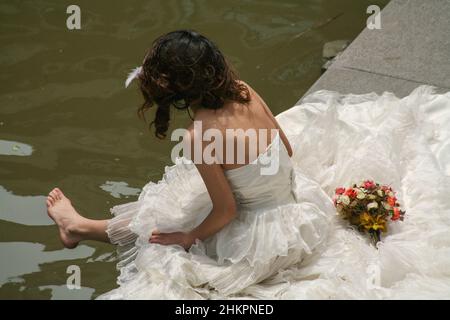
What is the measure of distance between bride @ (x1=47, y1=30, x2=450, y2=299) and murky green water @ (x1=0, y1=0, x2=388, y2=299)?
0.44 m

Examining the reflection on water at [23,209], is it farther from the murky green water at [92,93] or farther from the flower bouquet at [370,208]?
the flower bouquet at [370,208]

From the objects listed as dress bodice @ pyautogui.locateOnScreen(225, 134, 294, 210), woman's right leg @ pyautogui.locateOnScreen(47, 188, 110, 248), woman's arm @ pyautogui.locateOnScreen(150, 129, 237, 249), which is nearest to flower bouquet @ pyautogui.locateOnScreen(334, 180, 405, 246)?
dress bodice @ pyautogui.locateOnScreen(225, 134, 294, 210)

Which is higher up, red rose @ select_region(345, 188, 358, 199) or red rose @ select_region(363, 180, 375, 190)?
red rose @ select_region(363, 180, 375, 190)

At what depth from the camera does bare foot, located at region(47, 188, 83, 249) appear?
3.32 m

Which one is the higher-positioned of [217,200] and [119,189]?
[119,189]

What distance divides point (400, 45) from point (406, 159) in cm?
133

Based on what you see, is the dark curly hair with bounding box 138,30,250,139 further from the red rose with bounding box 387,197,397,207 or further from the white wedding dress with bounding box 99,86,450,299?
the red rose with bounding box 387,197,397,207

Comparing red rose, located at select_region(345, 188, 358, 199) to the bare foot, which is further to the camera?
the bare foot

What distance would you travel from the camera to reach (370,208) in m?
3.07

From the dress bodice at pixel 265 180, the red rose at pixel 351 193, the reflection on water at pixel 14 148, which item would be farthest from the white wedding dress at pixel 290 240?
the reflection on water at pixel 14 148

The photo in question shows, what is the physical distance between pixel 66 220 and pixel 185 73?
1.17 meters

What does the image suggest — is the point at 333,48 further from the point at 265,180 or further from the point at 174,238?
the point at 174,238

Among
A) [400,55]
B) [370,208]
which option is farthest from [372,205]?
[400,55]
